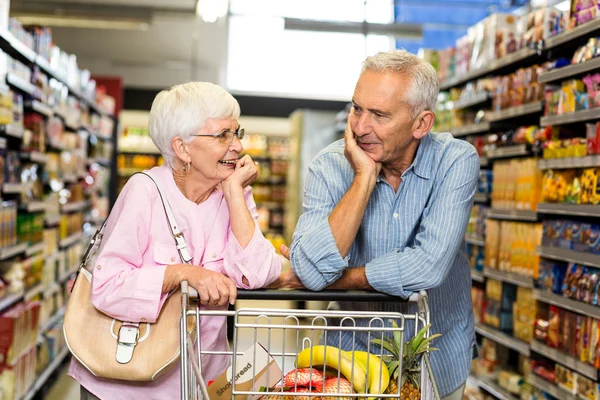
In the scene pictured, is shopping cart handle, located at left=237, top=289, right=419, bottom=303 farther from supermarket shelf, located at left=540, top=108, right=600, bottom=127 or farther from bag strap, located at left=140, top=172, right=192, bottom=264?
supermarket shelf, located at left=540, top=108, right=600, bottom=127

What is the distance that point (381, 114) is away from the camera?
7.22 feet

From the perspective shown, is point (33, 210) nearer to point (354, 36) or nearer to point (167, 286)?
point (167, 286)

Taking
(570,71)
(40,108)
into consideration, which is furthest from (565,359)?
(40,108)

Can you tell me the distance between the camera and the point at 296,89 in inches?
623

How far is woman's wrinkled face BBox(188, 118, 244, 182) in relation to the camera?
87.4 inches

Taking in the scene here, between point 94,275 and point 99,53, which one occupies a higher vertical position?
point 99,53

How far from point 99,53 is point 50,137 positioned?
422 inches

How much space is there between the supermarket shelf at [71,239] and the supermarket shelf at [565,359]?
14.1ft

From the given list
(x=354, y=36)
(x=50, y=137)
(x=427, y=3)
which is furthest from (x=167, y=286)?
(x=354, y=36)

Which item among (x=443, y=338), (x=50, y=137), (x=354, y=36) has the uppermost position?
(x=354, y=36)

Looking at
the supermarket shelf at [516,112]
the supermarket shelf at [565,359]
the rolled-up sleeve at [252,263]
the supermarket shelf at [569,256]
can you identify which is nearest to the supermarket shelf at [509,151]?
the supermarket shelf at [516,112]

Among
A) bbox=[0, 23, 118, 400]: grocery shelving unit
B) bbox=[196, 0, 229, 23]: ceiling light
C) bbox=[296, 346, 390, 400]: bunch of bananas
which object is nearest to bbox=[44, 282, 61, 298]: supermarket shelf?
bbox=[0, 23, 118, 400]: grocery shelving unit

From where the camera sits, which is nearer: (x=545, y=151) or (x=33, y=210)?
(x=545, y=151)

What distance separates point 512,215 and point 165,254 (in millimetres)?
3166
